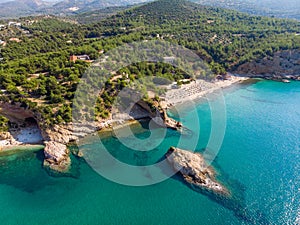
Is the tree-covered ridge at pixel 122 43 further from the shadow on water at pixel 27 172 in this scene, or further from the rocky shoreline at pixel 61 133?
the shadow on water at pixel 27 172

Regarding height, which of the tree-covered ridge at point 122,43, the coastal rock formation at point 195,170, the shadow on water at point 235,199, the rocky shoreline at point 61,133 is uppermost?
the tree-covered ridge at point 122,43

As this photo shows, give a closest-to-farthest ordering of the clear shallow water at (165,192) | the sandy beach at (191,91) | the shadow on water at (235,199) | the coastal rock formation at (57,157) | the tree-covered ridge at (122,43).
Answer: the shadow on water at (235,199)
the clear shallow water at (165,192)
the coastal rock formation at (57,157)
the tree-covered ridge at (122,43)
the sandy beach at (191,91)

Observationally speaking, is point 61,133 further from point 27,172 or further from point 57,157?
point 27,172

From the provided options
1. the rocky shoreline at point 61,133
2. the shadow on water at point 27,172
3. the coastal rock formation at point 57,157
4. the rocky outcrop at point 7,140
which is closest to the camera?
the shadow on water at point 27,172

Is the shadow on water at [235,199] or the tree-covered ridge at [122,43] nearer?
the shadow on water at [235,199]

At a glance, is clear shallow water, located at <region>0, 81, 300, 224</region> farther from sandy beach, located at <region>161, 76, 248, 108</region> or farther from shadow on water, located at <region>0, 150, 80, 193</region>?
sandy beach, located at <region>161, 76, 248, 108</region>

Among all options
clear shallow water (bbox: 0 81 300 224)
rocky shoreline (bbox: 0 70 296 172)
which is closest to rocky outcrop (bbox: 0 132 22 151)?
rocky shoreline (bbox: 0 70 296 172)

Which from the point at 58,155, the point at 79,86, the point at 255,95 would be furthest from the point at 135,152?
the point at 255,95

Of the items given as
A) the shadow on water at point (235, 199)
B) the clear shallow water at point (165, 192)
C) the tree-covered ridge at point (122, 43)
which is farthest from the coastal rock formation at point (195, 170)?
the tree-covered ridge at point (122, 43)
